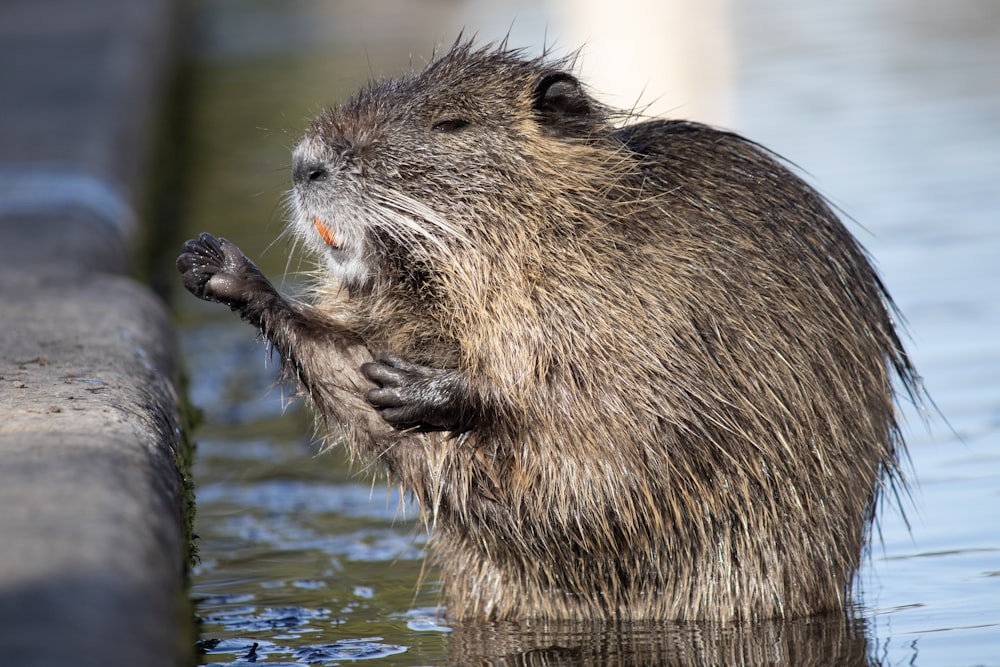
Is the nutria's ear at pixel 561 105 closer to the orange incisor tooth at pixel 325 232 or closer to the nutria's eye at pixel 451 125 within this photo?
the nutria's eye at pixel 451 125

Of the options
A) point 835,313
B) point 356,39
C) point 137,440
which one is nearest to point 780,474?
point 835,313

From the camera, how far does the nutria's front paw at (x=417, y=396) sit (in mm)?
3408

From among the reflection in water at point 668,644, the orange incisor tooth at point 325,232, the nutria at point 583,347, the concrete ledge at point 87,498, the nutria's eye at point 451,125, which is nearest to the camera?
the concrete ledge at point 87,498

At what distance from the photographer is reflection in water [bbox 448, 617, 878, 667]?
11.0 ft

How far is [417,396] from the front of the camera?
3.41 meters

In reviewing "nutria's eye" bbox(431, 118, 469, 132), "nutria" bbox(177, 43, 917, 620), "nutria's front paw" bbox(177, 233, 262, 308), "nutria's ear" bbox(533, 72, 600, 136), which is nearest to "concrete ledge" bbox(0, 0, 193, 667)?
"nutria's front paw" bbox(177, 233, 262, 308)

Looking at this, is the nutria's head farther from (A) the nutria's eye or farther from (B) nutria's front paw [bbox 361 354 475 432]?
(B) nutria's front paw [bbox 361 354 475 432]

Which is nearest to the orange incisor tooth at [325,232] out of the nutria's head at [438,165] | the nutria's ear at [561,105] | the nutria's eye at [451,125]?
the nutria's head at [438,165]

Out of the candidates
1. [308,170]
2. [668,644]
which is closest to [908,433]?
[668,644]

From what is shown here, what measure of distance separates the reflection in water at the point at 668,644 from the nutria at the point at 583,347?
0.06 m

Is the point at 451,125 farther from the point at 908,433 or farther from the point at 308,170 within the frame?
the point at 908,433

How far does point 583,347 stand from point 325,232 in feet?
2.13

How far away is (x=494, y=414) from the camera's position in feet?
11.4

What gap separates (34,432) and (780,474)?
63.1 inches
